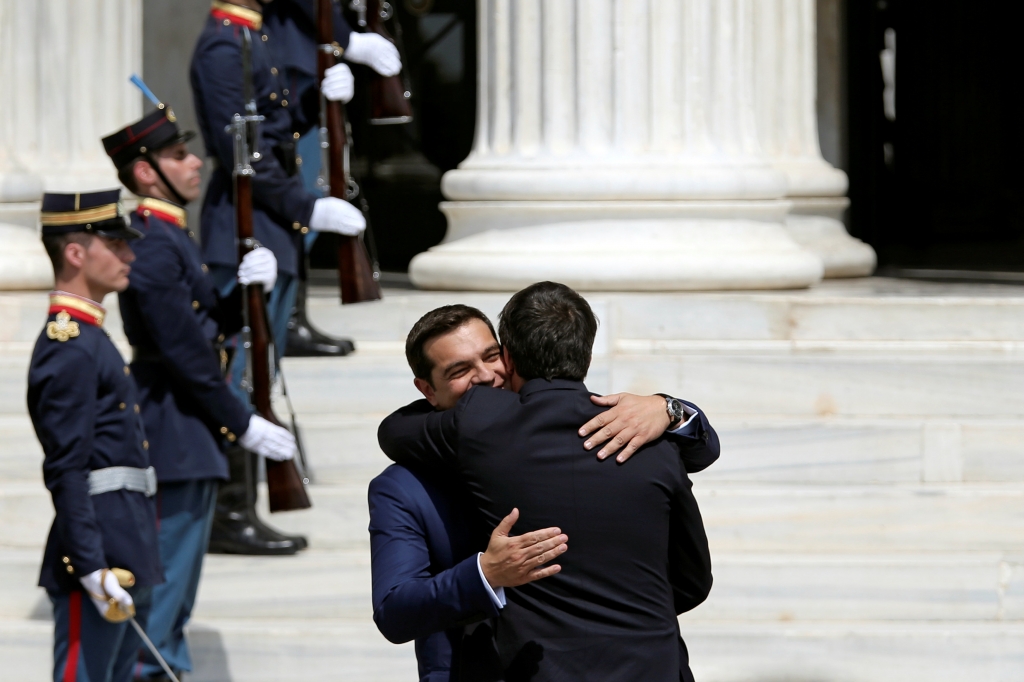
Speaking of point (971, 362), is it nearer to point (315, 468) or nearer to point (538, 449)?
point (315, 468)

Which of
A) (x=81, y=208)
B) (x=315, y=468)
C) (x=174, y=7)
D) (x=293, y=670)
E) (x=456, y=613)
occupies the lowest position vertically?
(x=293, y=670)

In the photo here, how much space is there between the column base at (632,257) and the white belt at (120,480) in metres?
3.25

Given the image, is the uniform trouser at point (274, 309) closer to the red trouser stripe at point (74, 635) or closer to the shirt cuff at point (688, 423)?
the red trouser stripe at point (74, 635)

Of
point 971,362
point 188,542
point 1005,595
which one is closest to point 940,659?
point 1005,595

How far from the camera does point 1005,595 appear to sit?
17.7 ft

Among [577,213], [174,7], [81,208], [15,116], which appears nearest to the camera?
[81,208]

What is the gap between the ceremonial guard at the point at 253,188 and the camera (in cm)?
574

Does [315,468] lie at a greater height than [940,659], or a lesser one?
greater

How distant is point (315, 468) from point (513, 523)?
11.9 ft

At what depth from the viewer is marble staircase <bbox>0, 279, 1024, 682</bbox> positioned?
5234 mm

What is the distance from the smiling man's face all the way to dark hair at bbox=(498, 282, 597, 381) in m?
0.05

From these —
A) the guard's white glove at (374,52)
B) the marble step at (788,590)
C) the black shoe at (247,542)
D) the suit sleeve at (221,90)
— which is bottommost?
the marble step at (788,590)

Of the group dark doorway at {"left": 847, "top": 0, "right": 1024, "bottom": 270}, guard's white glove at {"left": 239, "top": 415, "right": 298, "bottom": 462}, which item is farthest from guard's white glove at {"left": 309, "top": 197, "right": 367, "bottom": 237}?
dark doorway at {"left": 847, "top": 0, "right": 1024, "bottom": 270}

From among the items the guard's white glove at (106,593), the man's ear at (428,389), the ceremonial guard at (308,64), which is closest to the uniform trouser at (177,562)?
the guard's white glove at (106,593)
